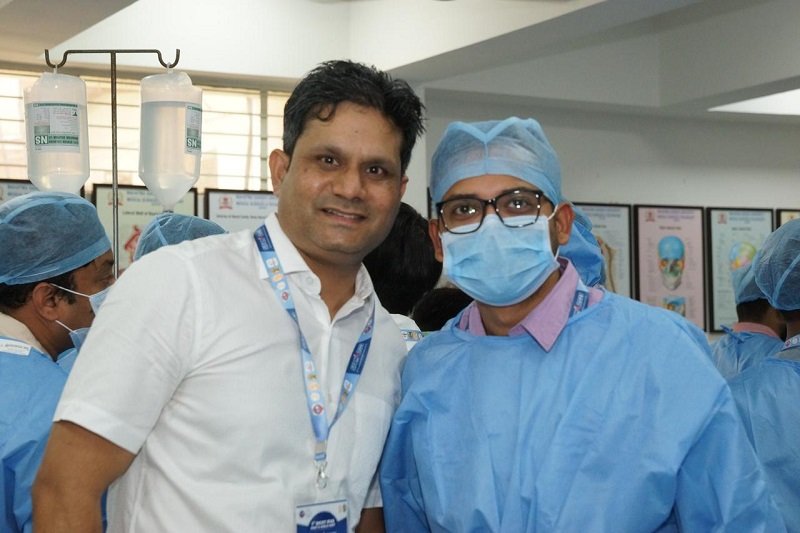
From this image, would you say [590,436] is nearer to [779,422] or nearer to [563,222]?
[563,222]

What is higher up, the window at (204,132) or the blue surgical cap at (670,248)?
the window at (204,132)

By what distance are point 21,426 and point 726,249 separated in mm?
5553

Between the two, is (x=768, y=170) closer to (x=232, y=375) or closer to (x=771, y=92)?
(x=771, y=92)

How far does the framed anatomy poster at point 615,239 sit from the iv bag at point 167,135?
376 cm

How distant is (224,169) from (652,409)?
3854 millimetres

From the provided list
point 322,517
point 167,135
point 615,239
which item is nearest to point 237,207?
point 167,135

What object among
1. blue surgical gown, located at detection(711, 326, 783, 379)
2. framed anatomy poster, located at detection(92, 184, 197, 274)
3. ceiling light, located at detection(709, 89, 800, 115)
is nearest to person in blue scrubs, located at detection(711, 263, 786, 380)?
blue surgical gown, located at detection(711, 326, 783, 379)

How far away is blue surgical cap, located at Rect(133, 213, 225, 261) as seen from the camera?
3.01m

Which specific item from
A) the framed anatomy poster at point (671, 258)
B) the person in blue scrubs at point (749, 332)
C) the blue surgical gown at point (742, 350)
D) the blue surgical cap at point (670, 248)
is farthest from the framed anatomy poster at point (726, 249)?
the blue surgical gown at point (742, 350)

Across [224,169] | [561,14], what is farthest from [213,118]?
[561,14]

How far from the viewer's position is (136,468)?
1.70 metres

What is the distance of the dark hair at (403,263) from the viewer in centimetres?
285

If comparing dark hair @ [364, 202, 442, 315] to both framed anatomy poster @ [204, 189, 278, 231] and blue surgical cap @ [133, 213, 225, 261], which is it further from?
framed anatomy poster @ [204, 189, 278, 231]

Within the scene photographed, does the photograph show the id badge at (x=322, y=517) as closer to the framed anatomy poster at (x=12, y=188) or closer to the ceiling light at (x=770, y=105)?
the framed anatomy poster at (x=12, y=188)
